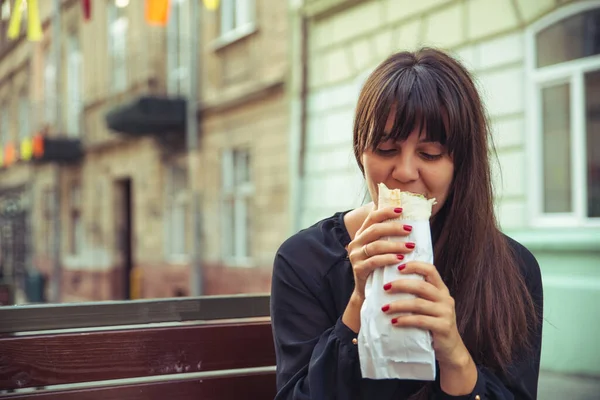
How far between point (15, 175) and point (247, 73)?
15.7m

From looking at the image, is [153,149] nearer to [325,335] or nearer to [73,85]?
[73,85]

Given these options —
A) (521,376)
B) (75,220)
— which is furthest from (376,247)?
(75,220)

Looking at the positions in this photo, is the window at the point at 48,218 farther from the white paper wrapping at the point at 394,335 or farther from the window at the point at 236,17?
the white paper wrapping at the point at 394,335

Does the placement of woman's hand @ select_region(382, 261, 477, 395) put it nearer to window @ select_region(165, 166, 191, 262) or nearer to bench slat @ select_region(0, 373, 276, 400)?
bench slat @ select_region(0, 373, 276, 400)

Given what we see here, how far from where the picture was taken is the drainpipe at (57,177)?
2017cm

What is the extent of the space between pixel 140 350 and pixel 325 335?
616mm

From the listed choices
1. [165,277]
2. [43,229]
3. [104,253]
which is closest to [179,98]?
[165,277]

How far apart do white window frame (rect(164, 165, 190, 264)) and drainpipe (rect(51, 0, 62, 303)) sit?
6.15 m

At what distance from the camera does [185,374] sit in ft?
6.81

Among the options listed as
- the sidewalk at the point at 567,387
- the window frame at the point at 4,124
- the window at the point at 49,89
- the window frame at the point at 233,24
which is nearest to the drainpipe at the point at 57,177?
the window at the point at 49,89

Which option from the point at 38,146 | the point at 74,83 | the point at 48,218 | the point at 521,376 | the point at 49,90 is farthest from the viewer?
the point at 48,218

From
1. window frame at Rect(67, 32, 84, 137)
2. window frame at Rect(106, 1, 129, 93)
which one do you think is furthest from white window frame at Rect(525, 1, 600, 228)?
window frame at Rect(67, 32, 84, 137)

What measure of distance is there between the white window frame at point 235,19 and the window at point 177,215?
105 inches

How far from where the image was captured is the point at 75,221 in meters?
20.4
